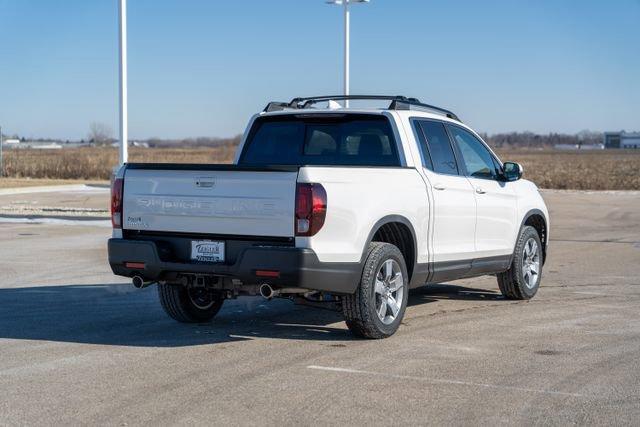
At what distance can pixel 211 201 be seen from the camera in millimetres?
7828

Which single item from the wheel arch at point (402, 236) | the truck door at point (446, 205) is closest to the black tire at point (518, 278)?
the truck door at point (446, 205)

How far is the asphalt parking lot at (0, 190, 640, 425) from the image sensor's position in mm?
5934

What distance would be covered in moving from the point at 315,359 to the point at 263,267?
2.65 feet

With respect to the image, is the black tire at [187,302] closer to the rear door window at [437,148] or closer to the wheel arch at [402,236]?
the wheel arch at [402,236]

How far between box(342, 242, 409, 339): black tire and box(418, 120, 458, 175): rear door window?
4.10 ft

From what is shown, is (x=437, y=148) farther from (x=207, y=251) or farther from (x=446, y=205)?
(x=207, y=251)

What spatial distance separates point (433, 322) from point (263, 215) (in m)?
2.43

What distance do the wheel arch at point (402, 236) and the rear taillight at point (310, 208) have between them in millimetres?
893

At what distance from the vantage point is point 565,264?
555 inches

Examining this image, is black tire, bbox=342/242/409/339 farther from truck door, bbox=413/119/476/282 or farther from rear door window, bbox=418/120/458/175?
rear door window, bbox=418/120/458/175

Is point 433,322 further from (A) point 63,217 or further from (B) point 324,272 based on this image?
(A) point 63,217

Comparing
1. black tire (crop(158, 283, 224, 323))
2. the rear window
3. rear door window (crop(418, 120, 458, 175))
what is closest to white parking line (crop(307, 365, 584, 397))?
black tire (crop(158, 283, 224, 323))

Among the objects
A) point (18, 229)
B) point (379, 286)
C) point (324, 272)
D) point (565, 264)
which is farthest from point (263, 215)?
point (18, 229)

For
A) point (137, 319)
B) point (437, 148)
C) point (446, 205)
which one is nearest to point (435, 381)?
point (446, 205)
